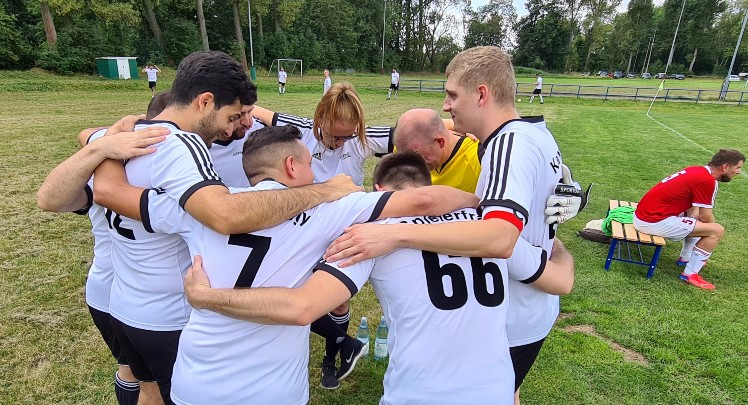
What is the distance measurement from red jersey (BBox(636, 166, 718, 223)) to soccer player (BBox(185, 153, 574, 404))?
16.8 feet

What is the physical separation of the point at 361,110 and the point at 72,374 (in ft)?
10.5

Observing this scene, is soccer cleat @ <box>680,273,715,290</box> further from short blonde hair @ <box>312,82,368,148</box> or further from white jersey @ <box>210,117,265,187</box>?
white jersey @ <box>210,117,265,187</box>

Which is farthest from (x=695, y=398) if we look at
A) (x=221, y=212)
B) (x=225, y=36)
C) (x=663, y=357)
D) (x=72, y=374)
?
(x=225, y=36)

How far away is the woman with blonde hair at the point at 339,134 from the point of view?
3096 millimetres

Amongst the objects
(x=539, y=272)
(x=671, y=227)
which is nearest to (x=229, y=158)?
(x=539, y=272)

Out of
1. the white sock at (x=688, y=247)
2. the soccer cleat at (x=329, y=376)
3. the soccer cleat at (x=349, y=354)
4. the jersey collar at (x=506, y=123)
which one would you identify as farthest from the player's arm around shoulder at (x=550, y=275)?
the white sock at (x=688, y=247)

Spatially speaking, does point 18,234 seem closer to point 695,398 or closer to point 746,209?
point 695,398

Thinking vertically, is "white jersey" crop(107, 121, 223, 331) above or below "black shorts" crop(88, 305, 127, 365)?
above

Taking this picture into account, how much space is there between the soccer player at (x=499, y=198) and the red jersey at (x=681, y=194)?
440cm

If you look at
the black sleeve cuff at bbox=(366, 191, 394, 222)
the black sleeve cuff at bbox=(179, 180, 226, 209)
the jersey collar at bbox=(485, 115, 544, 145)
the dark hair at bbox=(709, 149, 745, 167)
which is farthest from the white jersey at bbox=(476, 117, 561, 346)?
the dark hair at bbox=(709, 149, 745, 167)

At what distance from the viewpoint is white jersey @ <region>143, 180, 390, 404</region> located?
1656mm

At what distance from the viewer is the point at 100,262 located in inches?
97.2

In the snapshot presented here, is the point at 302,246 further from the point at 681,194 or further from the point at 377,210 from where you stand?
the point at 681,194

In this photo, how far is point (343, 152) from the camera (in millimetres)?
3523
